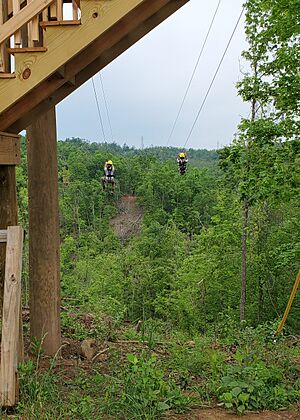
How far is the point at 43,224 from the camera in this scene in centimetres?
444

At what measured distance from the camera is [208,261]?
73.9 ft

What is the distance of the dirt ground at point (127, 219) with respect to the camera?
39031 mm

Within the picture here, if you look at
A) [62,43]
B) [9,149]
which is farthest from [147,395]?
[62,43]

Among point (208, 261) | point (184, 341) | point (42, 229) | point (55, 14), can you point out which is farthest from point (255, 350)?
point (208, 261)

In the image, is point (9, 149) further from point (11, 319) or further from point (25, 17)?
point (11, 319)

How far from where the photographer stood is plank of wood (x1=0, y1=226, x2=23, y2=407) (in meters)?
3.09

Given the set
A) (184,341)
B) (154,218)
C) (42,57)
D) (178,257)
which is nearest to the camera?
(42,57)

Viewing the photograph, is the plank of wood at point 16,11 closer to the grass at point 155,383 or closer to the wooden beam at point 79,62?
the wooden beam at point 79,62

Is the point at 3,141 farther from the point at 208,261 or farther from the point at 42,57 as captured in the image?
the point at 208,261

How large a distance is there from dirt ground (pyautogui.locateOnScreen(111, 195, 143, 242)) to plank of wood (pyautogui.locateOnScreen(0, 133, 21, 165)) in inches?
1322

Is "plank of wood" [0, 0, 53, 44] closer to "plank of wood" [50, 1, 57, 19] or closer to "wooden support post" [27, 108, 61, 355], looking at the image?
"plank of wood" [50, 1, 57, 19]

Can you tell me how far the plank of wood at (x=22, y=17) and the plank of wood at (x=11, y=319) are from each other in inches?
51.5

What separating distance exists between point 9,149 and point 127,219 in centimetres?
3676

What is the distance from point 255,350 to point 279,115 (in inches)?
291
